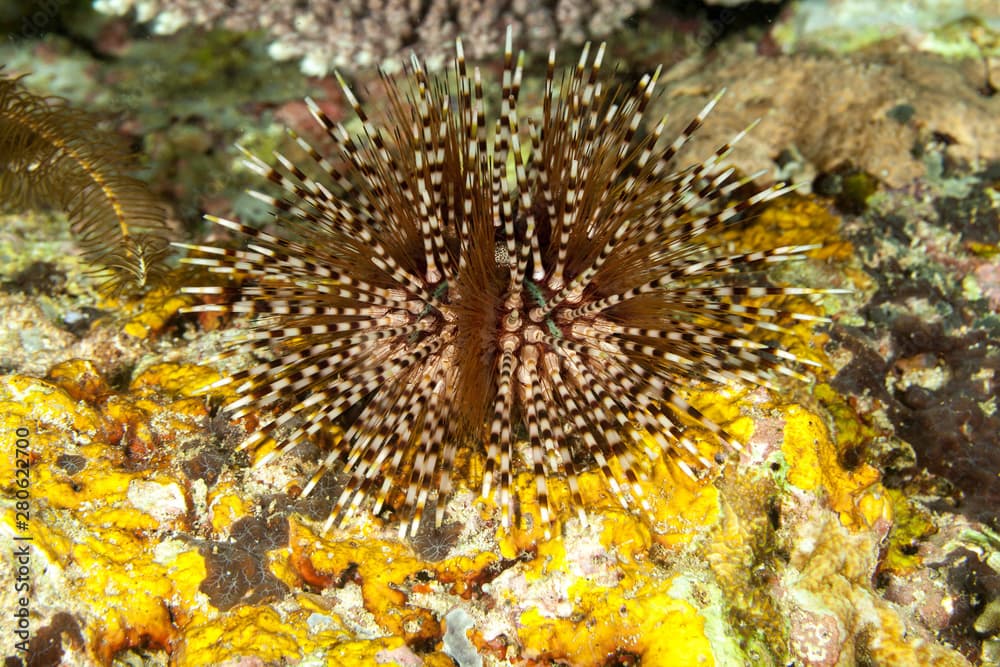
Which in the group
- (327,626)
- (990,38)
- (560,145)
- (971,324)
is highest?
(990,38)

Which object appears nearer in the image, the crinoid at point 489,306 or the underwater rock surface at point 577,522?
the underwater rock surface at point 577,522

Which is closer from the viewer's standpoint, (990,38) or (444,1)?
(444,1)

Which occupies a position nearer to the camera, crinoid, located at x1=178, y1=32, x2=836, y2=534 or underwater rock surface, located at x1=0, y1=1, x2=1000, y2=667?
underwater rock surface, located at x1=0, y1=1, x2=1000, y2=667

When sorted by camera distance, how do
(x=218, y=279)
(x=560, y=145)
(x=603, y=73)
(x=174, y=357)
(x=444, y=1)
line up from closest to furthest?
(x=560, y=145), (x=174, y=357), (x=218, y=279), (x=444, y=1), (x=603, y=73)

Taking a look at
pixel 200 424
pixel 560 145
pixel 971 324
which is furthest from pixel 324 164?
pixel 971 324

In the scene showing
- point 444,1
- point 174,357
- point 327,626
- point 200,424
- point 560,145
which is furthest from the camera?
point 444,1

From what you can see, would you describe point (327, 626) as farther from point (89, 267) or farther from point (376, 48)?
point (376, 48)

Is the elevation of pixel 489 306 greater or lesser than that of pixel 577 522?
greater

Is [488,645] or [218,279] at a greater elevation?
[218,279]
